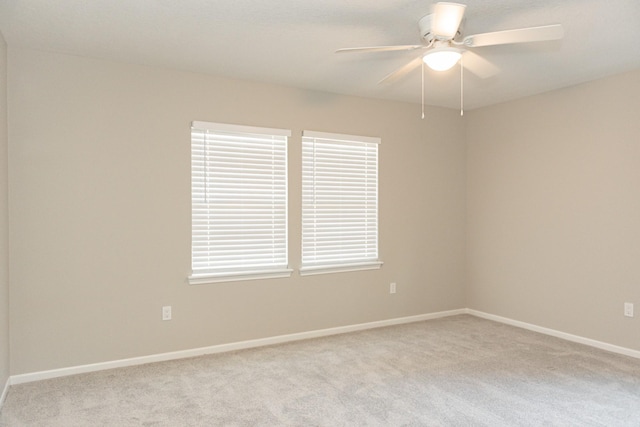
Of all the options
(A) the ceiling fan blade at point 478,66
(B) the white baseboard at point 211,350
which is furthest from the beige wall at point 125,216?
(A) the ceiling fan blade at point 478,66

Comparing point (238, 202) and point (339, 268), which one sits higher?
point (238, 202)

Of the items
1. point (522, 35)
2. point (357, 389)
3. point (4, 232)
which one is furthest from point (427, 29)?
point (4, 232)

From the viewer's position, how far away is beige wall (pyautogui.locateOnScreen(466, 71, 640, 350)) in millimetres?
3873

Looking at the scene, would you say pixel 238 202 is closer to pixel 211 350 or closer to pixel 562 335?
pixel 211 350

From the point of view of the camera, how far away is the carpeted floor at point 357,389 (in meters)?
2.70

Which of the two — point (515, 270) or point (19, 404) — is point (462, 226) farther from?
point (19, 404)

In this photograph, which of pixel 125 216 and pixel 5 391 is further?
pixel 125 216

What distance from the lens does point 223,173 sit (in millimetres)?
3941

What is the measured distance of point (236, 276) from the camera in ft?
13.1

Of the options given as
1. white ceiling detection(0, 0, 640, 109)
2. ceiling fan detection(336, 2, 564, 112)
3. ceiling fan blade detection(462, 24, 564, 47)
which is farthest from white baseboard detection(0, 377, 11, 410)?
ceiling fan blade detection(462, 24, 564, 47)

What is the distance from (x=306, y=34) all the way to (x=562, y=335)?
373cm

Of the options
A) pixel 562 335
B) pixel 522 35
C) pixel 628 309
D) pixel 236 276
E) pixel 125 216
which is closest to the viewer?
pixel 522 35

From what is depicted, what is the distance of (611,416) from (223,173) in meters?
3.35

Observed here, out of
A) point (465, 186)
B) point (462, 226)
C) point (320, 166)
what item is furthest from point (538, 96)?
point (320, 166)
